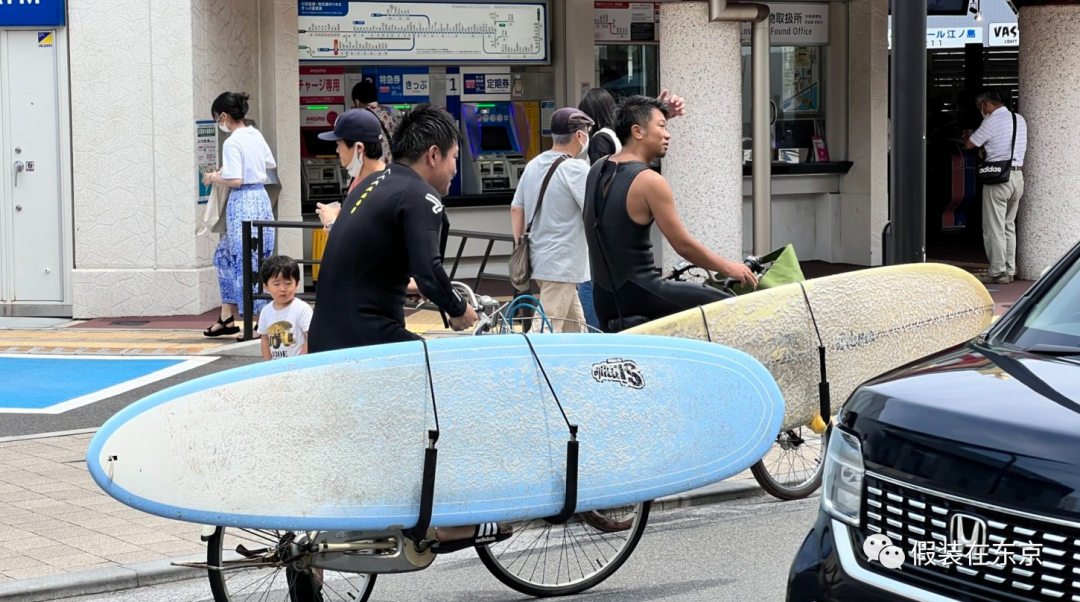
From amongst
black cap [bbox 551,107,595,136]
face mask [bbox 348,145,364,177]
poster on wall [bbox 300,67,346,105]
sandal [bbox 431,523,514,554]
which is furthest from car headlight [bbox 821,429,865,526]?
poster on wall [bbox 300,67,346,105]

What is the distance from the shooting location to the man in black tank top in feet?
22.8

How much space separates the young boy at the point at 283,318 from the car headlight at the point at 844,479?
3.65m

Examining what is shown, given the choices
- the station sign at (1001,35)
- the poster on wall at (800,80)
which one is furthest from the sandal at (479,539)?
the station sign at (1001,35)

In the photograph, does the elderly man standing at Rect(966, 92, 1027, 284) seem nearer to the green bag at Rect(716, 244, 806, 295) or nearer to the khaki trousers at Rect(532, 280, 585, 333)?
the khaki trousers at Rect(532, 280, 585, 333)

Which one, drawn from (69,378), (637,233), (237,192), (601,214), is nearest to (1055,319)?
(637,233)

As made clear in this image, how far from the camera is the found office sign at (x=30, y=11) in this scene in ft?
42.4

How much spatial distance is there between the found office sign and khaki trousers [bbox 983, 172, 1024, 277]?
9.12 meters

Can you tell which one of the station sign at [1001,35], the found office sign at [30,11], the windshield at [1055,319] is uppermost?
the station sign at [1001,35]

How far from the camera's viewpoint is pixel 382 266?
17.0 feet

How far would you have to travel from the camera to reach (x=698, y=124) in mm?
13195

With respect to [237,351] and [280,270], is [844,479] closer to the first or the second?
[280,270]

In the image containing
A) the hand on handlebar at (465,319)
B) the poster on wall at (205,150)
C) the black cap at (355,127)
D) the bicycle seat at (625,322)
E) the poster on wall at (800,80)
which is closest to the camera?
the hand on handlebar at (465,319)

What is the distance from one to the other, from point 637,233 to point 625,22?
9.44 metres

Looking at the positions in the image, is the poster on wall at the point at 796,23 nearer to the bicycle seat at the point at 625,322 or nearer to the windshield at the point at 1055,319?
the bicycle seat at the point at 625,322
